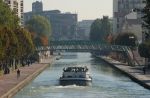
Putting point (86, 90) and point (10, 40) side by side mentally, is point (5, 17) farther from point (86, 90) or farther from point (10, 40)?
point (86, 90)

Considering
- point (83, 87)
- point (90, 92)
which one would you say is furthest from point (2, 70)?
point (90, 92)

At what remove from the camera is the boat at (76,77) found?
98500 millimetres

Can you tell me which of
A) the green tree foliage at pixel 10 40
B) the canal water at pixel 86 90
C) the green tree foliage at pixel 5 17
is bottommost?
the canal water at pixel 86 90

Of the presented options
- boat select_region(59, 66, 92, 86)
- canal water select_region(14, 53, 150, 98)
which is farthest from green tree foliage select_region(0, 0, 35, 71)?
canal water select_region(14, 53, 150, 98)

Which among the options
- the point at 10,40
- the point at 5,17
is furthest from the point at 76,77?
the point at 5,17

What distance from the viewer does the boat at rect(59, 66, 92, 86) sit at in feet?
323

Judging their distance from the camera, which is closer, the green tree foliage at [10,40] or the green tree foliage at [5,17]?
the green tree foliage at [10,40]

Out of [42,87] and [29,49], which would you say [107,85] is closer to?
[42,87]

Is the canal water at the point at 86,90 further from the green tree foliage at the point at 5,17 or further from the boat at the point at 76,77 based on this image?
the green tree foliage at the point at 5,17

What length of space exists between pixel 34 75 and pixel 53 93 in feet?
111

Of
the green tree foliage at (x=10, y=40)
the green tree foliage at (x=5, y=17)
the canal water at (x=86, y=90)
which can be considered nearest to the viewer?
the canal water at (x=86, y=90)

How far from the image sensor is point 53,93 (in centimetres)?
8181

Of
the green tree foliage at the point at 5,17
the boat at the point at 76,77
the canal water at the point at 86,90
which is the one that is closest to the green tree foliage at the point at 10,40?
the green tree foliage at the point at 5,17

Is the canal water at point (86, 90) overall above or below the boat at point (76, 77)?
below
